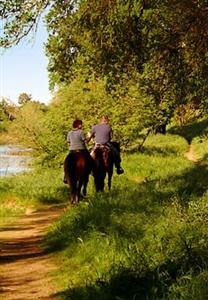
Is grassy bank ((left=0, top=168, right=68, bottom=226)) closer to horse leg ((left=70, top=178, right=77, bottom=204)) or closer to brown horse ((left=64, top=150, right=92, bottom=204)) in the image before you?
horse leg ((left=70, top=178, right=77, bottom=204))

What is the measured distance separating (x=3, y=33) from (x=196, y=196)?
6.06 meters

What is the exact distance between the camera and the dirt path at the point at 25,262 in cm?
942

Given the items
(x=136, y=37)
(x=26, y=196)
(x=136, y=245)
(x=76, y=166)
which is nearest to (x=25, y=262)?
(x=136, y=245)

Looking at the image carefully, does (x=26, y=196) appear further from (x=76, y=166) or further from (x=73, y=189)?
(x=76, y=166)

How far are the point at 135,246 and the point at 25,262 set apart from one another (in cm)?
282

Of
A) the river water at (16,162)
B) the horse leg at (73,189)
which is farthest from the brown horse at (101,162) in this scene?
the river water at (16,162)

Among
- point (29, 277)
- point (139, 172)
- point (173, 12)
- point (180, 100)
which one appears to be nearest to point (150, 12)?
point (173, 12)

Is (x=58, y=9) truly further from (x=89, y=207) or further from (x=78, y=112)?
(x=78, y=112)

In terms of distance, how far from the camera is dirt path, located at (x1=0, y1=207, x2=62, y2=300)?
30.9 feet

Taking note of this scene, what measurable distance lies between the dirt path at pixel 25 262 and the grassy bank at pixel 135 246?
1.04 ft

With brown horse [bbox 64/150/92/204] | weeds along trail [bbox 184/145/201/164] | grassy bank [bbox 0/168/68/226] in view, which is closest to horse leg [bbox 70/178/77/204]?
brown horse [bbox 64/150/92/204]

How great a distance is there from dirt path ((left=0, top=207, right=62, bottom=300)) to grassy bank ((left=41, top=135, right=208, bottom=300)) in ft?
1.04

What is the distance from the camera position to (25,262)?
11.6m

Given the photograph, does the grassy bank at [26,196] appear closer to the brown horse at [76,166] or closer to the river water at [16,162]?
the brown horse at [76,166]
